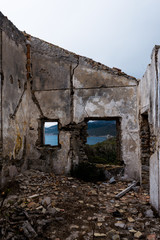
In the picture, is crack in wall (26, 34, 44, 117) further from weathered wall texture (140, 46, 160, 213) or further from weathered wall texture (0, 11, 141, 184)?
weathered wall texture (140, 46, 160, 213)

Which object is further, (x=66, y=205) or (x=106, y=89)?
(x=106, y=89)

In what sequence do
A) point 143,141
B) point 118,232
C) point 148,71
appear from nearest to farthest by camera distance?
1. point 118,232
2. point 148,71
3. point 143,141

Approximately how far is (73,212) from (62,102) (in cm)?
334

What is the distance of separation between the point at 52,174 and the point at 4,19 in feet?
15.1

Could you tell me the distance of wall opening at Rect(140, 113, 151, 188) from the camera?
483 centimetres

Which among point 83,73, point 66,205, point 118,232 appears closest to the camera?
point 118,232

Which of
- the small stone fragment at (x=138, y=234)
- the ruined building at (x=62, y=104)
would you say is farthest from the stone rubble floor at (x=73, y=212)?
the ruined building at (x=62, y=104)

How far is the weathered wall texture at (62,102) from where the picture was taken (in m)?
5.45

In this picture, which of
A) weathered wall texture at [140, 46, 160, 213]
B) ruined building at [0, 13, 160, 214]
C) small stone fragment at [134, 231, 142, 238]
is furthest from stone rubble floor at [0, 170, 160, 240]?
ruined building at [0, 13, 160, 214]

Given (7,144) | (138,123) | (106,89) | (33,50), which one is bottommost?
(7,144)

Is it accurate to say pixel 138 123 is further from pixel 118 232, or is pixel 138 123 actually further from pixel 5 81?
pixel 5 81

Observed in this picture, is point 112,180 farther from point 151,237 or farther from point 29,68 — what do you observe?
point 29,68

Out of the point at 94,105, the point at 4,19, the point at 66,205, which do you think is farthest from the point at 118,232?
the point at 4,19

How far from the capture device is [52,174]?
5.66 meters
